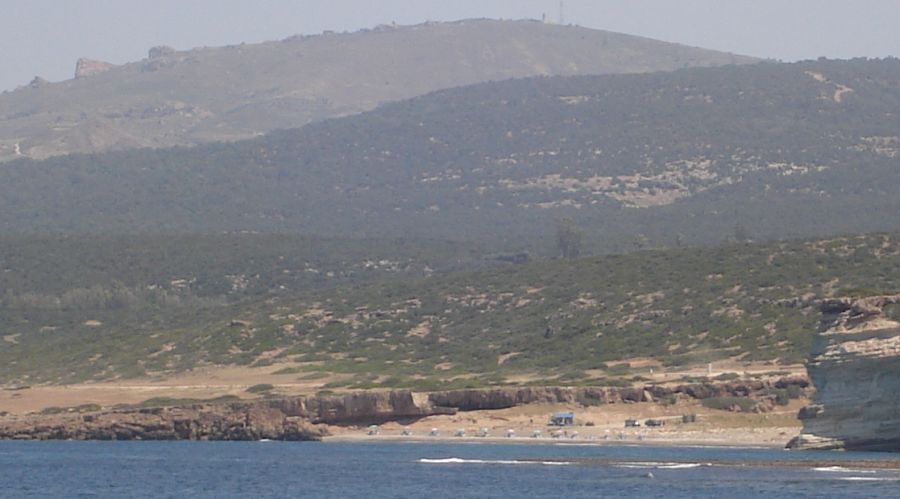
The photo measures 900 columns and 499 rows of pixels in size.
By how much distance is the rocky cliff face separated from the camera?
60.4 meters

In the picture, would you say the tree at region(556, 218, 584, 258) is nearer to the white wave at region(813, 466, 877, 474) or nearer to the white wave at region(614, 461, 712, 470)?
the white wave at region(614, 461, 712, 470)

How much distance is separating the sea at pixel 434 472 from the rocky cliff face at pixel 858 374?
872mm

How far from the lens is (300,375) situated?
342 feet

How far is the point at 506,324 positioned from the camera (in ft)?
376

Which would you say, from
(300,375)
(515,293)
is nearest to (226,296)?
(515,293)

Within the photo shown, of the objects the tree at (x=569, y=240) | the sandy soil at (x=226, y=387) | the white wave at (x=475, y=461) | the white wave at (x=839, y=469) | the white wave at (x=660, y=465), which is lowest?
the white wave at (x=839, y=469)

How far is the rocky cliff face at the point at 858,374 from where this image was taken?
60406 mm

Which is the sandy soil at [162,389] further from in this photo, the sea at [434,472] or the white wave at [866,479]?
the white wave at [866,479]

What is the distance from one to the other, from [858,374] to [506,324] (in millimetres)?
54789

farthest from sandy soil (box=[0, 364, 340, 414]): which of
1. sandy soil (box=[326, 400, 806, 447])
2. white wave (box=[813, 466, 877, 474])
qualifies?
white wave (box=[813, 466, 877, 474])

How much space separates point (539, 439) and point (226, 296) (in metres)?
71.4

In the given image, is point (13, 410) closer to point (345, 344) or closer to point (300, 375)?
point (300, 375)

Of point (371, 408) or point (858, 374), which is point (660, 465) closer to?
point (858, 374)

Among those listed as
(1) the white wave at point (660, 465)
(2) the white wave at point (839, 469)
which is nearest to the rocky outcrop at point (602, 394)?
(1) the white wave at point (660, 465)
